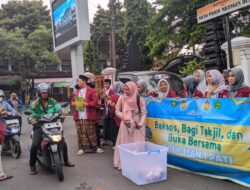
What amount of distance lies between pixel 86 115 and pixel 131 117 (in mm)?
1734

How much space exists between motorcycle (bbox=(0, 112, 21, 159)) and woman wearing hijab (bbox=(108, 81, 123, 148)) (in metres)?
2.23

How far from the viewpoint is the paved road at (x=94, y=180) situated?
488 cm

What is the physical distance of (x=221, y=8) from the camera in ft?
21.2

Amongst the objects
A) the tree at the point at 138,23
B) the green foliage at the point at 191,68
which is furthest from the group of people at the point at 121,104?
the tree at the point at 138,23

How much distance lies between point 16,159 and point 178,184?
13.6ft

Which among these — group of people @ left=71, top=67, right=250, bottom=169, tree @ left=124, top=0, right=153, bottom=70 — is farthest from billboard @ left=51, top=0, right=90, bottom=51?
tree @ left=124, top=0, right=153, bottom=70

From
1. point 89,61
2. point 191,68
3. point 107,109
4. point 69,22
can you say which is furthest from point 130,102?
point 89,61

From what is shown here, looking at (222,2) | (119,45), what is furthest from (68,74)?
(222,2)

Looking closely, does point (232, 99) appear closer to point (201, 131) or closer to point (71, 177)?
point (201, 131)

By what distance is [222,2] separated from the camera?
6426mm

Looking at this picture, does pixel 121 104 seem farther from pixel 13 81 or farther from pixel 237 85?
pixel 13 81

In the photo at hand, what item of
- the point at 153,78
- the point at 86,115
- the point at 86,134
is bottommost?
the point at 86,134

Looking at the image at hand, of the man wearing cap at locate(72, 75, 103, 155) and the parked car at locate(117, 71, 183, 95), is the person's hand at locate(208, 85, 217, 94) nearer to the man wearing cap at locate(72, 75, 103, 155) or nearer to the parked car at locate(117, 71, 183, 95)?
the man wearing cap at locate(72, 75, 103, 155)

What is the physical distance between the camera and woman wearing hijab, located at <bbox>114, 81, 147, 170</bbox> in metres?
5.86
